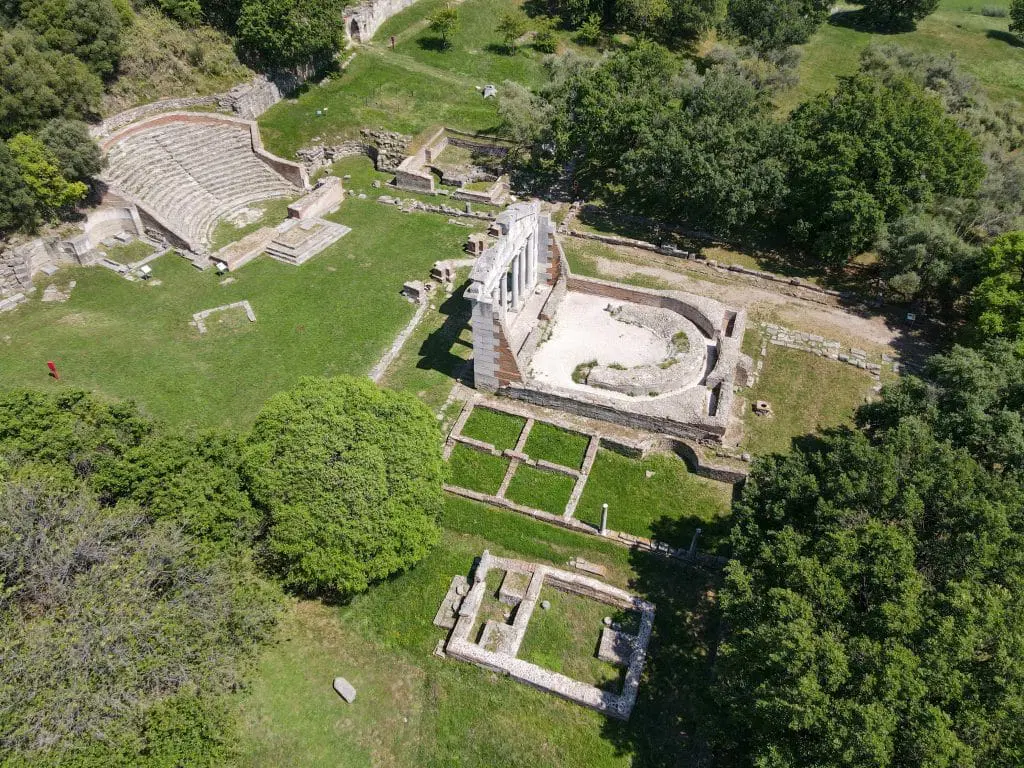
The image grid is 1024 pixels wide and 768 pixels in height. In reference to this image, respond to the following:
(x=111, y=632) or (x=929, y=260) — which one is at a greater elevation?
(x=929, y=260)

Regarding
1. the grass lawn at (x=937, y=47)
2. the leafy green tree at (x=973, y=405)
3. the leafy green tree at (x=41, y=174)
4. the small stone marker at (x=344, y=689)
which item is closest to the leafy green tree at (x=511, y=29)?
the grass lawn at (x=937, y=47)

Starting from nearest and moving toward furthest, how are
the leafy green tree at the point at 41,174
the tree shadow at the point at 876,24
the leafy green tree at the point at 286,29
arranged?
1. the leafy green tree at the point at 41,174
2. the leafy green tree at the point at 286,29
3. the tree shadow at the point at 876,24

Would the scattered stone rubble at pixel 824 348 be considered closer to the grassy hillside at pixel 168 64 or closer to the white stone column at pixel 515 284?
the white stone column at pixel 515 284

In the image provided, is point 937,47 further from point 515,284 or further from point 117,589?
point 117,589

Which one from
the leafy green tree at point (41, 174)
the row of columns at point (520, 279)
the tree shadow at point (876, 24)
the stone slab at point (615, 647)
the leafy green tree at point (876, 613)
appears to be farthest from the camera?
the tree shadow at point (876, 24)

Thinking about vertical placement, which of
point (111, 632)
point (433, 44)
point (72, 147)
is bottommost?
point (111, 632)


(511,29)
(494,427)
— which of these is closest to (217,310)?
(494,427)
